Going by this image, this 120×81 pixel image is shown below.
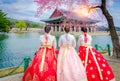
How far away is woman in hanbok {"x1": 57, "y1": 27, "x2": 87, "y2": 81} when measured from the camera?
16.4 ft

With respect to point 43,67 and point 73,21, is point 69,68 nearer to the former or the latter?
point 43,67

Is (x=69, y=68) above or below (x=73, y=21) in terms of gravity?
below

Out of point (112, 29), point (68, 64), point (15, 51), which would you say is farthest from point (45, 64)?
point (15, 51)

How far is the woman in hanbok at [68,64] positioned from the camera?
501cm

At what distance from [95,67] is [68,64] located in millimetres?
936

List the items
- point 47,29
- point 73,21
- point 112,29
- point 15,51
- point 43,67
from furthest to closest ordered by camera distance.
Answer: point 73,21, point 15,51, point 112,29, point 47,29, point 43,67

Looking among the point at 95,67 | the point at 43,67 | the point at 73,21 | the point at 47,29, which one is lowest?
the point at 95,67

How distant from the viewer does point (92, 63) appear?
5.67m

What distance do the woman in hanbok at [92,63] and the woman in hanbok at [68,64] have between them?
0.45m

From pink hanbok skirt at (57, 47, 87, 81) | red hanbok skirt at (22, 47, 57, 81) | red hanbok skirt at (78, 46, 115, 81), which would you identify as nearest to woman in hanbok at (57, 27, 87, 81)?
pink hanbok skirt at (57, 47, 87, 81)

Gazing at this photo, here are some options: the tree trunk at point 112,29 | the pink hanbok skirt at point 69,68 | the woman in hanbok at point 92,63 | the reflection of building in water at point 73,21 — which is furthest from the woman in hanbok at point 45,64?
the tree trunk at point 112,29

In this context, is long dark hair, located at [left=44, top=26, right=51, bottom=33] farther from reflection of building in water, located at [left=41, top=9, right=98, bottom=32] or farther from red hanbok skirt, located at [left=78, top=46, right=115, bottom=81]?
red hanbok skirt, located at [left=78, top=46, right=115, bottom=81]

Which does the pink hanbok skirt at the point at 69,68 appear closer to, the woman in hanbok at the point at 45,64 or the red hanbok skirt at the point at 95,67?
the woman in hanbok at the point at 45,64

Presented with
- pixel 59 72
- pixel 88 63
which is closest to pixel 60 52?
pixel 59 72
